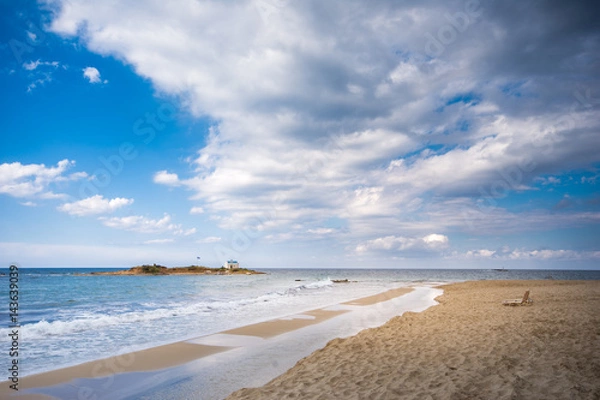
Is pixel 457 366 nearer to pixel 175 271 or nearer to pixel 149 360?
pixel 149 360

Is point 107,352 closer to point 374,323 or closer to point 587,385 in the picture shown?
point 374,323

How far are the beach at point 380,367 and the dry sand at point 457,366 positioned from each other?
0.8 inches

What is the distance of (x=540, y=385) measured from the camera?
5.88 m

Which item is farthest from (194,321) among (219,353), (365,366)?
(365,366)

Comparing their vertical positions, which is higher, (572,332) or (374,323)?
Result: (572,332)

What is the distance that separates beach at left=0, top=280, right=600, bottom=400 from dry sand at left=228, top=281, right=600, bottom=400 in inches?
0.8

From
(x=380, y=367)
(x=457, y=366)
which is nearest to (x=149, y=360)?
(x=380, y=367)

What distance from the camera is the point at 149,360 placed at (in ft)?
33.8

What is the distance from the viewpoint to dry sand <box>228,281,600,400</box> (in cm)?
585

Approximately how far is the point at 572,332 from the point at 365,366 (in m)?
6.95

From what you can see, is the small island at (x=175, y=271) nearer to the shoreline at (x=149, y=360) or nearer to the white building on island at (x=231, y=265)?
the white building on island at (x=231, y=265)

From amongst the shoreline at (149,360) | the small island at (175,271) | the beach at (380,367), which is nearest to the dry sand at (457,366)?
the beach at (380,367)

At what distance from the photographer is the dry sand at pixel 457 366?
585 cm

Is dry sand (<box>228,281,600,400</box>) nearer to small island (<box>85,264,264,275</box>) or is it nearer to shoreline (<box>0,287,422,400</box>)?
shoreline (<box>0,287,422,400</box>)
